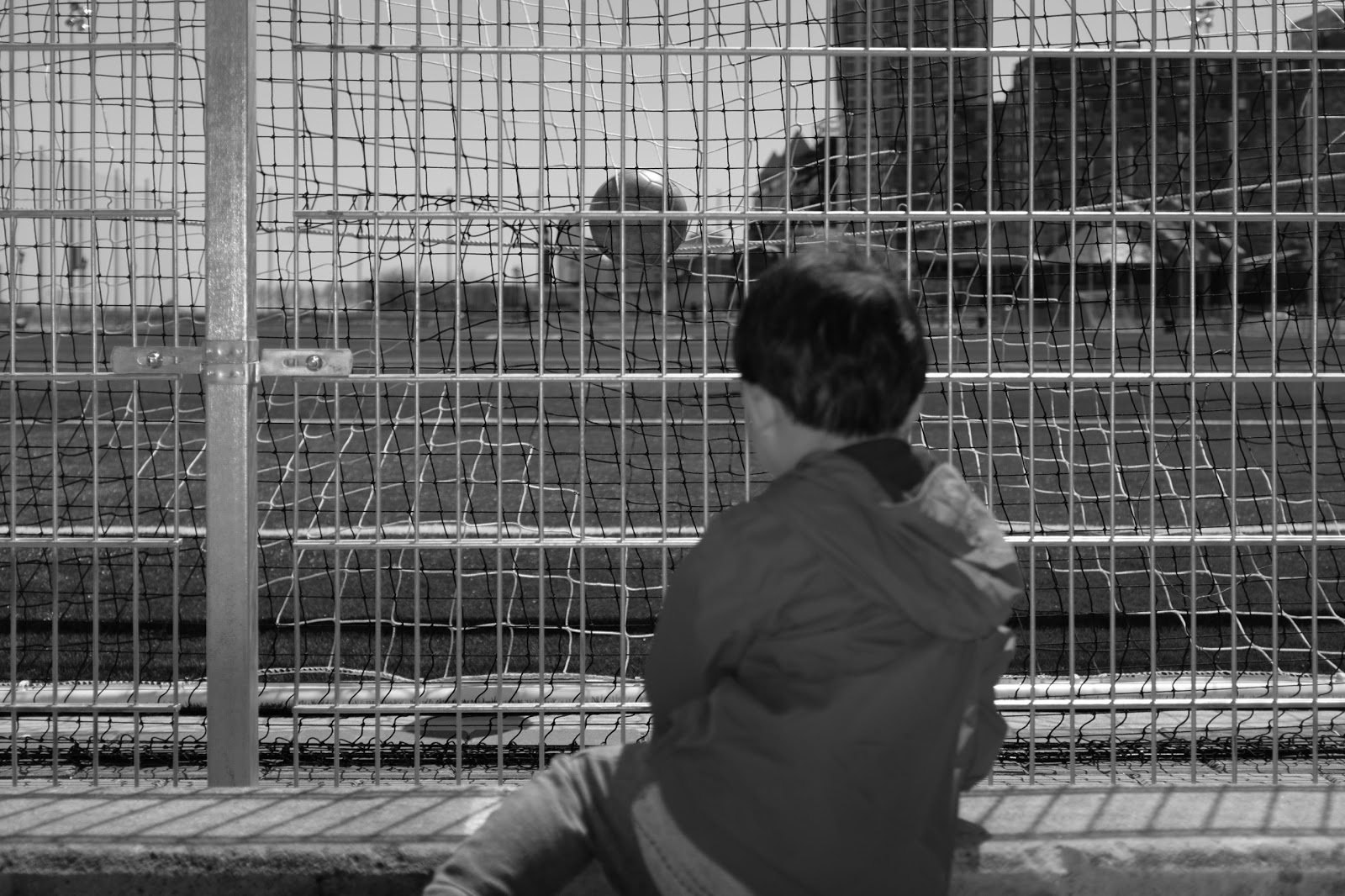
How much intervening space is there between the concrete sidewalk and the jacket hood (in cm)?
80

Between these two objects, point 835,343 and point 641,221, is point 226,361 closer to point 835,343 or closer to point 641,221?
point 641,221

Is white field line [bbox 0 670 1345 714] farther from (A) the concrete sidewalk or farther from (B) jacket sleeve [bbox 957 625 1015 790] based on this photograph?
(B) jacket sleeve [bbox 957 625 1015 790]

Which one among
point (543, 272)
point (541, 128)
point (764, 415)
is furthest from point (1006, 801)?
point (541, 128)

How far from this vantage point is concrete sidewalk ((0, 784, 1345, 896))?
225 centimetres

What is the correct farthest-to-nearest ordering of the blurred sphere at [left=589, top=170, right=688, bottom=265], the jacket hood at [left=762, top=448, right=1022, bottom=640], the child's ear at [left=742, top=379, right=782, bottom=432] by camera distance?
the blurred sphere at [left=589, top=170, right=688, bottom=265], the child's ear at [left=742, top=379, right=782, bottom=432], the jacket hood at [left=762, top=448, right=1022, bottom=640]

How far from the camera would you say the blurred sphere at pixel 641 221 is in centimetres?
260

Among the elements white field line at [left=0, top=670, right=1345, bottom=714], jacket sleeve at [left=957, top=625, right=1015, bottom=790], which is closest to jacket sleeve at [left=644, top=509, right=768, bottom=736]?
jacket sleeve at [left=957, top=625, right=1015, bottom=790]

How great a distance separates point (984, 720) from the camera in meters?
1.91

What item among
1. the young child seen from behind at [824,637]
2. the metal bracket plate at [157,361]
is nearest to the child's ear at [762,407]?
the young child seen from behind at [824,637]

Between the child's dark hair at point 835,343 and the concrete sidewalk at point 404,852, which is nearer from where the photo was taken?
the child's dark hair at point 835,343

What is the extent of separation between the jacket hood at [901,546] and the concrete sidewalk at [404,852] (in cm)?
80

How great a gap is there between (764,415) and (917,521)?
0.25 m

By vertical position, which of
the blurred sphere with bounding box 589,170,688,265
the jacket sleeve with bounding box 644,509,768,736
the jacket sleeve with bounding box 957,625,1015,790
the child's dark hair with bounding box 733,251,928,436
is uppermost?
the blurred sphere with bounding box 589,170,688,265

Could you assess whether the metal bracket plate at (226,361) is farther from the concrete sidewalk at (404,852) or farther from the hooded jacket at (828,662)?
the hooded jacket at (828,662)
